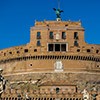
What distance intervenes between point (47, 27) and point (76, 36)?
5.35 metres

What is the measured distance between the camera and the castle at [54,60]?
69.7m

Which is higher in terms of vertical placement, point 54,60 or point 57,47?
point 57,47

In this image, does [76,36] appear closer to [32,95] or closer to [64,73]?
[64,73]

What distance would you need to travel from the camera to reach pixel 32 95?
201 feet

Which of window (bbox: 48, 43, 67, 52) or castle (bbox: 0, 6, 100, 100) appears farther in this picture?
window (bbox: 48, 43, 67, 52)

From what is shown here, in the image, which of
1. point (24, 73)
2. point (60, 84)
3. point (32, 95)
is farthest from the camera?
point (24, 73)

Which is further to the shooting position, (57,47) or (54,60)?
(57,47)

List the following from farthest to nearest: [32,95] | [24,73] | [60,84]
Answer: [24,73], [60,84], [32,95]

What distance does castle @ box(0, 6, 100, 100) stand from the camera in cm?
6969

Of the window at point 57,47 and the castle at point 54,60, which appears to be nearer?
the castle at point 54,60

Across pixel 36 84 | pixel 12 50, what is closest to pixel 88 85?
pixel 36 84

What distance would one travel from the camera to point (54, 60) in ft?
233

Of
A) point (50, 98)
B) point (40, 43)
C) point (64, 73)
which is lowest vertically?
point (50, 98)

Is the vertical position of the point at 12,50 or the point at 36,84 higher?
the point at 12,50
